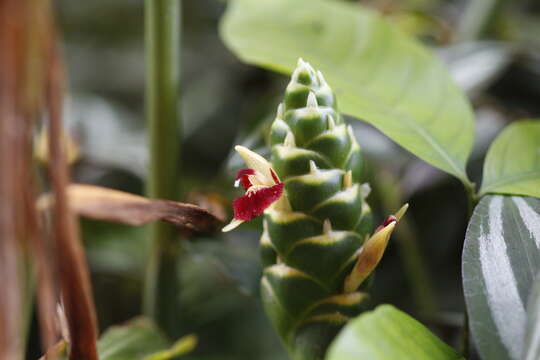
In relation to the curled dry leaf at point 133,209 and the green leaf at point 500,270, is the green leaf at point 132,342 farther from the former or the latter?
the green leaf at point 500,270

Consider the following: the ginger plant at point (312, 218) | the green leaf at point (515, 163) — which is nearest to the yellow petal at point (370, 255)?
the ginger plant at point (312, 218)

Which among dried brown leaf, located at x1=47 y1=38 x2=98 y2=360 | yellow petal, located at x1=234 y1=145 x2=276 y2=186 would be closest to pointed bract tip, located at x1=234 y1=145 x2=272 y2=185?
yellow petal, located at x1=234 y1=145 x2=276 y2=186

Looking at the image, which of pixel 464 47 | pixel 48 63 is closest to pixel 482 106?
pixel 464 47

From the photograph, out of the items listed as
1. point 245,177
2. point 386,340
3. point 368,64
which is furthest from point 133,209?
point 368,64

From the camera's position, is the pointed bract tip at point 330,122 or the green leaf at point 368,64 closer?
the pointed bract tip at point 330,122

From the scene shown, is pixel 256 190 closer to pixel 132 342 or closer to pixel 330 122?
pixel 330 122

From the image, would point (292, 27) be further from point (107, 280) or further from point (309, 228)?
point (107, 280)

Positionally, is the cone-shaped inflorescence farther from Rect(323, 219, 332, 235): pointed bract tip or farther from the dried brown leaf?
the dried brown leaf

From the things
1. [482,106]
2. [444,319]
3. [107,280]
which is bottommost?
[107,280]
